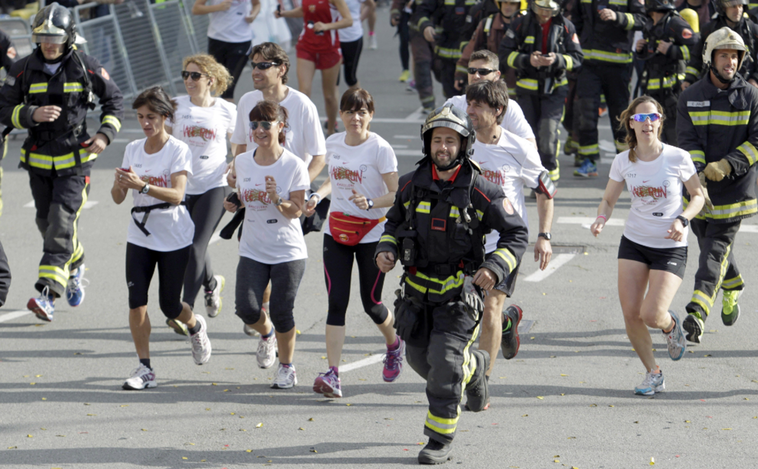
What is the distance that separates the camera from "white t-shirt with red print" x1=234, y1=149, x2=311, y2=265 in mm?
6383

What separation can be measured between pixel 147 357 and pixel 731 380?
3.85 metres

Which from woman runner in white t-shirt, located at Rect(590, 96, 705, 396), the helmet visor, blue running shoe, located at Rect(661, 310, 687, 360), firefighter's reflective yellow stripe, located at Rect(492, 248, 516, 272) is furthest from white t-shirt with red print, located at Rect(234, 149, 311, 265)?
blue running shoe, located at Rect(661, 310, 687, 360)

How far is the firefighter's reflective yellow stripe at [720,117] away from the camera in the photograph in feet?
23.2

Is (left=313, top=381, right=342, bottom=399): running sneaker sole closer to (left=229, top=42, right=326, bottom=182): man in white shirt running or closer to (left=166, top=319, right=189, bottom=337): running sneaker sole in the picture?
(left=166, top=319, right=189, bottom=337): running sneaker sole

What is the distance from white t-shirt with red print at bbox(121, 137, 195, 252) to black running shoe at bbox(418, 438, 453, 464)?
2.29 metres

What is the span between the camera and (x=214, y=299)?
7930 mm

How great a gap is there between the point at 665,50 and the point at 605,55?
87 centimetres

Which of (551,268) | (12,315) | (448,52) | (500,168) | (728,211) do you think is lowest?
(448,52)

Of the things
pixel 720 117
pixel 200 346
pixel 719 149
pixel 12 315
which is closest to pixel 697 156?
pixel 719 149

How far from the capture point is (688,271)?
8.96m

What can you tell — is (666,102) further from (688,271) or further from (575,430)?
(575,430)

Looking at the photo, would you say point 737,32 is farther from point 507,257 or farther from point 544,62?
point 507,257

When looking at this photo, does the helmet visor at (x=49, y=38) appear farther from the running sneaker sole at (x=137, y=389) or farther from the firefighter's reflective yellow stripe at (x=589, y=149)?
the firefighter's reflective yellow stripe at (x=589, y=149)

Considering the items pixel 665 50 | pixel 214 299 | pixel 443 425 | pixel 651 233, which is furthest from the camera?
pixel 665 50
